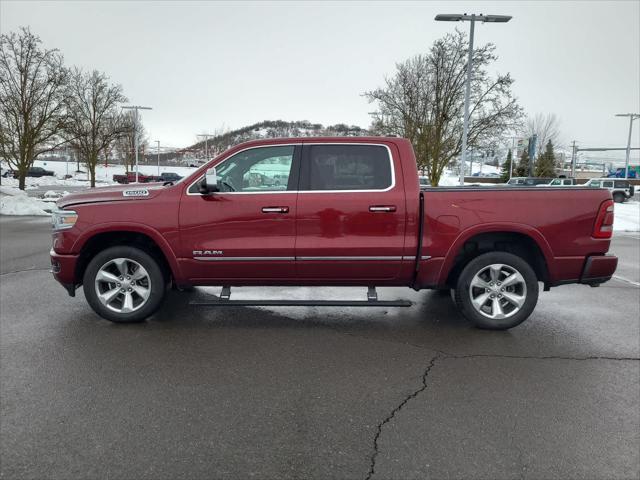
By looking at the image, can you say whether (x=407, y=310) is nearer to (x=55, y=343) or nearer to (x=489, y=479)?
(x=489, y=479)

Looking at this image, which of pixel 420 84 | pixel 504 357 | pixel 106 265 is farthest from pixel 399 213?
pixel 420 84

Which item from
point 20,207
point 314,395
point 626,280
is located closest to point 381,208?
point 314,395

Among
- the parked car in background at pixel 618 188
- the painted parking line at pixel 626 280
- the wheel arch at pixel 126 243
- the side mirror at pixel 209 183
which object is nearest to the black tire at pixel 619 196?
the parked car in background at pixel 618 188

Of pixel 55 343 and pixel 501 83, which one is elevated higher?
pixel 501 83

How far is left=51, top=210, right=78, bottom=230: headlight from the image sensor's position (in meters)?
4.66

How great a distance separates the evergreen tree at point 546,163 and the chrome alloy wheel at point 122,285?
68357 millimetres

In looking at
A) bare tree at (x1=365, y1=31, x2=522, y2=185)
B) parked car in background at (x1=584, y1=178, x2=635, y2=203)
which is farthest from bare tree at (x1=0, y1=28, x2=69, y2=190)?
parked car in background at (x1=584, y1=178, x2=635, y2=203)

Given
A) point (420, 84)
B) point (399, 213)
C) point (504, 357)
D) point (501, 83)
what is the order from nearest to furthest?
point (504, 357) < point (399, 213) < point (501, 83) < point (420, 84)

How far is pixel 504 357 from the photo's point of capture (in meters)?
4.07

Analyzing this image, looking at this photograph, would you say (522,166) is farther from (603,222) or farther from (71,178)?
(603,222)

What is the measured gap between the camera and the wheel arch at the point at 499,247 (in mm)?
4562

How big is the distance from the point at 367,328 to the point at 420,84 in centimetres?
2065

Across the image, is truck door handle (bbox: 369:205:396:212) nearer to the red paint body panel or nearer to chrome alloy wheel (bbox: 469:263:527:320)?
the red paint body panel

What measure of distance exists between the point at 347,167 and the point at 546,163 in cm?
6773
